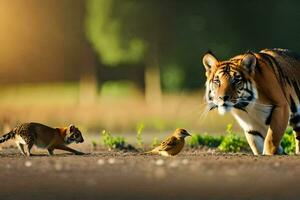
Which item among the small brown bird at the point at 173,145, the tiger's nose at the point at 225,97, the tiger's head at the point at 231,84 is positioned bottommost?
the small brown bird at the point at 173,145

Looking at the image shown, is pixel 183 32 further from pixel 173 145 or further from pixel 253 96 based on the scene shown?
pixel 253 96

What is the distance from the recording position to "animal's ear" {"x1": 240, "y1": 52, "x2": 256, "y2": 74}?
15.3m

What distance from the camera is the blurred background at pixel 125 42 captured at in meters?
43.3

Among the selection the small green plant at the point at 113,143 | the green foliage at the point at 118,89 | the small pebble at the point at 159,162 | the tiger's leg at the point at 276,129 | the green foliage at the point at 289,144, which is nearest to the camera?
the small pebble at the point at 159,162

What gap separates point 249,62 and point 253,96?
0.53 metres

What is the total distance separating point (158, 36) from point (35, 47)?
5840 mm

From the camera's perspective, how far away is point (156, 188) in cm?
1131

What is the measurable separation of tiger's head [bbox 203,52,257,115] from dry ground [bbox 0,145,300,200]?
801 mm

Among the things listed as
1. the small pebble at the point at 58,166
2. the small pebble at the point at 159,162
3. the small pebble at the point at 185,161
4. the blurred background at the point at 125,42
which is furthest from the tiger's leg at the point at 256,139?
the blurred background at the point at 125,42

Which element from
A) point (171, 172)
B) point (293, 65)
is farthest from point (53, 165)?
point (293, 65)

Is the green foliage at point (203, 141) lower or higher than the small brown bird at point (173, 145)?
higher

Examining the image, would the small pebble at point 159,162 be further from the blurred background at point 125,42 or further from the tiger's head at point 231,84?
the blurred background at point 125,42

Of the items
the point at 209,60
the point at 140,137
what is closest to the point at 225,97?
the point at 209,60

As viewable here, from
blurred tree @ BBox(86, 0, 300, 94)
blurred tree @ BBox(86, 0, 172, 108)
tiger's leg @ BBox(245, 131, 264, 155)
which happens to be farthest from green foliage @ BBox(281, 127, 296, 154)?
blurred tree @ BBox(86, 0, 300, 94)
